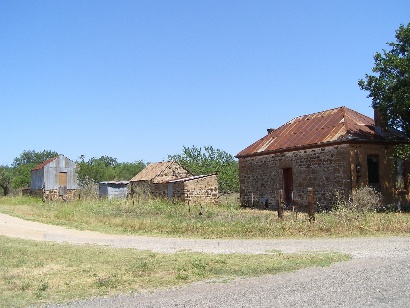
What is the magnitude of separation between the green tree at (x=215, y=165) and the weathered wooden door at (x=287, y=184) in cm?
1584

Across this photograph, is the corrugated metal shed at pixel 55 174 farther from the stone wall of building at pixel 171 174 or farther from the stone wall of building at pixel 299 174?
the stone wall of building at pixel 299 174

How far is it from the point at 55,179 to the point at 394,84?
32.0 m

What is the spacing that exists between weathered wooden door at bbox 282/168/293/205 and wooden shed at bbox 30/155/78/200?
23076 millimetres

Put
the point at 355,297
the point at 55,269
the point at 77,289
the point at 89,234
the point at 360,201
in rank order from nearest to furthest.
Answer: the point at 355,297, the point at 77,289, the point at 55,269, the point at 89,234, the point at 360,201

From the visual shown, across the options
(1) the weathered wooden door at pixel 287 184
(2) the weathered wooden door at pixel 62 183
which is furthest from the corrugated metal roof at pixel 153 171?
(1) the weathered wooden door at pixel 287 184

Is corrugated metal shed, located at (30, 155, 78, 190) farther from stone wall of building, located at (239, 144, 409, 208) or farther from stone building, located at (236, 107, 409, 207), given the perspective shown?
stone wall of building, located at (239, 144, 409, 208)

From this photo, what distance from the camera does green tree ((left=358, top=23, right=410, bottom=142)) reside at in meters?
18.8

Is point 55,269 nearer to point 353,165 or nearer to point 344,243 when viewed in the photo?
point 344,243

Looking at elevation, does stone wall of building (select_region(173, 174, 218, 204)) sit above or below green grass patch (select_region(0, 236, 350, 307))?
above

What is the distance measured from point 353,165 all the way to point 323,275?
43.9 feet

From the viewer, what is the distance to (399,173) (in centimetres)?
2238

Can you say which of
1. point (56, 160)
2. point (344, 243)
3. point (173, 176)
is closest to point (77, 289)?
point (344, 243)

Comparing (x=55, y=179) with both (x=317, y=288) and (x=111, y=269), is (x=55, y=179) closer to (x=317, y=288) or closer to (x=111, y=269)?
(x=111, y=269)

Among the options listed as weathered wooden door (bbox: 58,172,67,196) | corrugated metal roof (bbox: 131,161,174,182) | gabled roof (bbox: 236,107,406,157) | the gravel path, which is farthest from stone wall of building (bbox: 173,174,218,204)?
weathered wooden door (bbox: 58,172,67,196)
